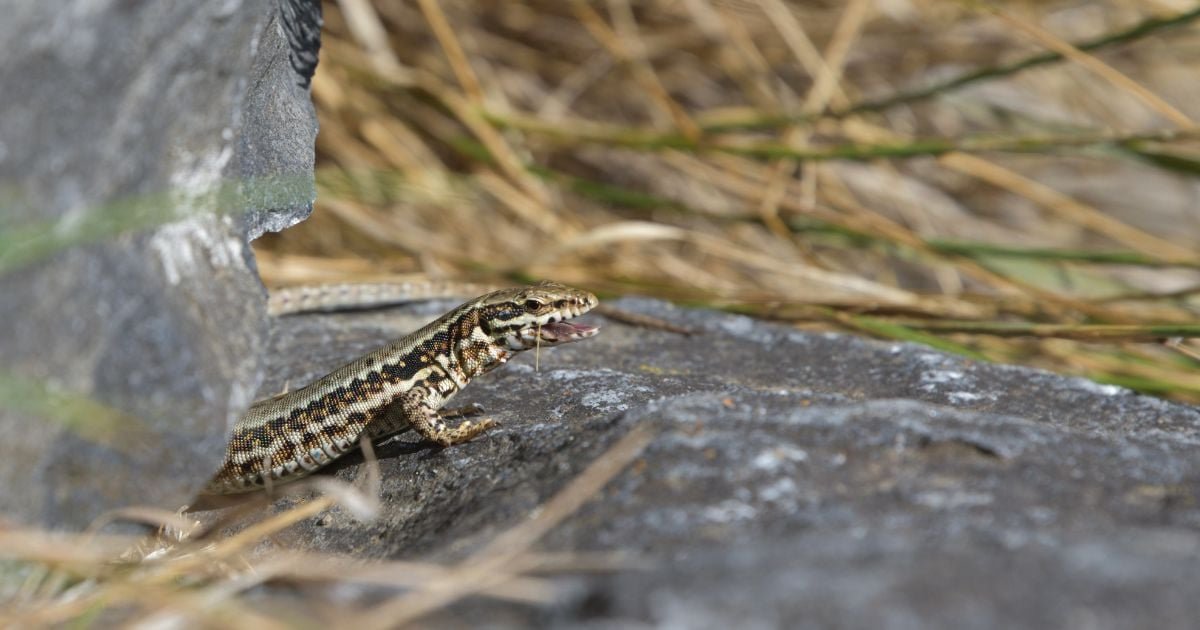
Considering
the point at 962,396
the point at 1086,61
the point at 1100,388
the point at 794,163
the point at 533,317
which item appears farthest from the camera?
the point at 794,163

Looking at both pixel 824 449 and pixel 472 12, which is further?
pixel 472 12

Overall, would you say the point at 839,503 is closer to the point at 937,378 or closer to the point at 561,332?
the point at 937,378

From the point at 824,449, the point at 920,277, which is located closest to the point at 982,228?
the point at 920,277

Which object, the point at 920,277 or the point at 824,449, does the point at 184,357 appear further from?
the point at 920,277

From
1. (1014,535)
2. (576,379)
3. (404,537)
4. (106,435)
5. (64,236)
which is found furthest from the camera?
(576,379)

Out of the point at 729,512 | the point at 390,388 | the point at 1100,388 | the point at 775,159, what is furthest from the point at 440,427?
the point at 775,159

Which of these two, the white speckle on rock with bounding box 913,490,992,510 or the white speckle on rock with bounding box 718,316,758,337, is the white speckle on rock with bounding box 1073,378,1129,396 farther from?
the white speckle on rock with bounding box 913,490,992,510
